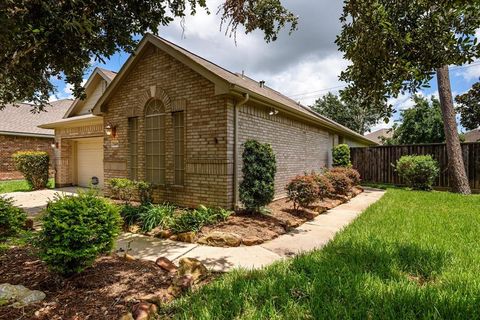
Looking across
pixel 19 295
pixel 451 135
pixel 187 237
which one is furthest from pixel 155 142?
pixel 451 135

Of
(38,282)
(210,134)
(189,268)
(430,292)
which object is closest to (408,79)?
(430,292)

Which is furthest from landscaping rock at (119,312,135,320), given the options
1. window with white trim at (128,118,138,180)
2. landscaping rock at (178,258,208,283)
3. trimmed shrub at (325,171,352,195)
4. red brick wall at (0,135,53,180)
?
red brick wall at (0,135,53,180)

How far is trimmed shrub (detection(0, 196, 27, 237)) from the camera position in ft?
14.8

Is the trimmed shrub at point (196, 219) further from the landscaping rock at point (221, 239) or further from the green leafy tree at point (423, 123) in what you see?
the green leafy tree at point (423, 123)

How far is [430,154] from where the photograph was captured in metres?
13.2

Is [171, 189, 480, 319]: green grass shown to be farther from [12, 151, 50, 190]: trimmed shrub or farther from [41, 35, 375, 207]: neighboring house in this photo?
[12, 151, 50, 190]: trimmed shrub

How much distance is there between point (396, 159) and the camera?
1458cm

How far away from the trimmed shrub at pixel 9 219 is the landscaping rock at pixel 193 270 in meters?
3.01

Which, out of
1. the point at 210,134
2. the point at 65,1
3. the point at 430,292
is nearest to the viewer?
the point at 430,292

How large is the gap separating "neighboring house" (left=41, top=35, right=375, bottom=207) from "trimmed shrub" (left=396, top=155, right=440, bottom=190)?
545cm

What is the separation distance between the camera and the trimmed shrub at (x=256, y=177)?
6.66 m

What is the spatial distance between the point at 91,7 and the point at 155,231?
4.63 meters

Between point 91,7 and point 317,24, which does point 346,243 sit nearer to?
point 317,24

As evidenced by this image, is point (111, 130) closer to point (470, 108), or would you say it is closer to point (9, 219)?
point (9, 219)
